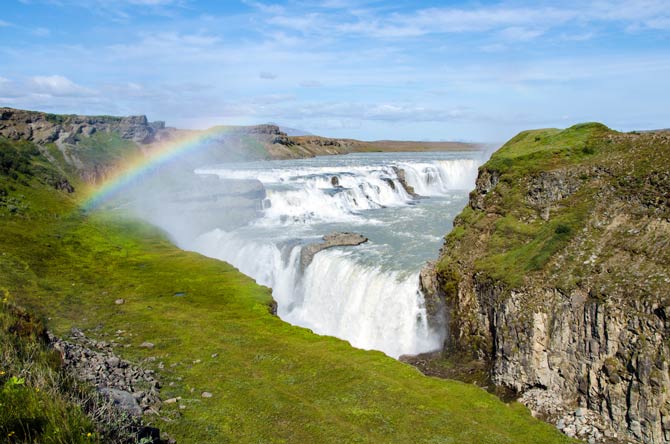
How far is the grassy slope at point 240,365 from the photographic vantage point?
1534cm

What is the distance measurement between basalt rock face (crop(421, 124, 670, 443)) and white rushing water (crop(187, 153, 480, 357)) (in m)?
3.34

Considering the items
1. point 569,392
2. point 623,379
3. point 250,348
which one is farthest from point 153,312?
point 623,379

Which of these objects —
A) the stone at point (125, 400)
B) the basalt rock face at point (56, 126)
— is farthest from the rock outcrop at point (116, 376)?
the basalt rock face at point (56, 126)

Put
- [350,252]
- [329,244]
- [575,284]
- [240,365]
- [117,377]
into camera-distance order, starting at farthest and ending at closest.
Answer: [329,244], [350,252], [575,284], [240,365], [117,377]

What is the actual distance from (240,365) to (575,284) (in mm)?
15624

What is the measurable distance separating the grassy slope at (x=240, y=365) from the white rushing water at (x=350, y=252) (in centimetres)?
600

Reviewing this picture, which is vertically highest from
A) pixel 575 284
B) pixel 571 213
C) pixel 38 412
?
pixel 571 213

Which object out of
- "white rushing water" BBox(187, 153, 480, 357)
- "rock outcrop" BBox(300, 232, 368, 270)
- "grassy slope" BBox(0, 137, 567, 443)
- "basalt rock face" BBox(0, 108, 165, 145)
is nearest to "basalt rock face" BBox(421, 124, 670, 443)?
"white rushing water" BBox(187, 153, 480, 357)

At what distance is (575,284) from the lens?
71.9 ft

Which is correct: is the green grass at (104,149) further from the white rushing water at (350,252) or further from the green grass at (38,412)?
the green grass at (38,412)

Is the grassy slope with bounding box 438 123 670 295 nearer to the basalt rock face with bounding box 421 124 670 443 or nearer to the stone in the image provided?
the basalt rock face with bounding box 421 124 670 443

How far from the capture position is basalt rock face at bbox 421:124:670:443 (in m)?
18.9

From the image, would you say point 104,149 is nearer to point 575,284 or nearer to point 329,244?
point 329,244

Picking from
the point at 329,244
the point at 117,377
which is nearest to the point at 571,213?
the point at 329,244
